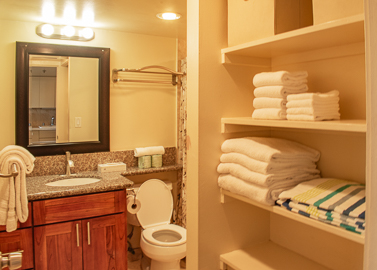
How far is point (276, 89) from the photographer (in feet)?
3.70

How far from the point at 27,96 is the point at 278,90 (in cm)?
220

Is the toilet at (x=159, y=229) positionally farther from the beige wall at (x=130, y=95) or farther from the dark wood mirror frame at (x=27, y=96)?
the dark wood mirror frame at (x=27, y=96)

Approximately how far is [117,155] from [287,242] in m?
1.86

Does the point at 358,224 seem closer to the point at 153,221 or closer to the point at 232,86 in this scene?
the point at 232,86

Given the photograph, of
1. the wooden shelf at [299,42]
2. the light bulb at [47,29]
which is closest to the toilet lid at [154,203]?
the light bulb at [47,29]

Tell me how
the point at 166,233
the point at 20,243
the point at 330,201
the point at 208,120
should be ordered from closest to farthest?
the point at 330,201 < the point at 208,120 < the point at 20,243 < the point at 166,233

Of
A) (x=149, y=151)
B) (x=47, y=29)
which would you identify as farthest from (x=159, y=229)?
(x=47, y=29)

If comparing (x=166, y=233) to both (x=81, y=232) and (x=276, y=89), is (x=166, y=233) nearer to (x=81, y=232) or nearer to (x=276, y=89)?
(x=81, y=232)

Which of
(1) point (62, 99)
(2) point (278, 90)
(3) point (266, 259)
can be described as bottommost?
(3) point (266, 259)

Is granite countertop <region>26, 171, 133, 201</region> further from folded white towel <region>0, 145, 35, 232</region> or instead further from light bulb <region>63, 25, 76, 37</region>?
light bulb <region>63, 25, 76, 37</region>

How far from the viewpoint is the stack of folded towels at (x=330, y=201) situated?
0.89 meters

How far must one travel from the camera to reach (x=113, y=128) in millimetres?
2908

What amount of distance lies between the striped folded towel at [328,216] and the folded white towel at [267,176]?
10 centimetres

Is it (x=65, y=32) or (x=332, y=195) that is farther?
(x=65, y=32)
